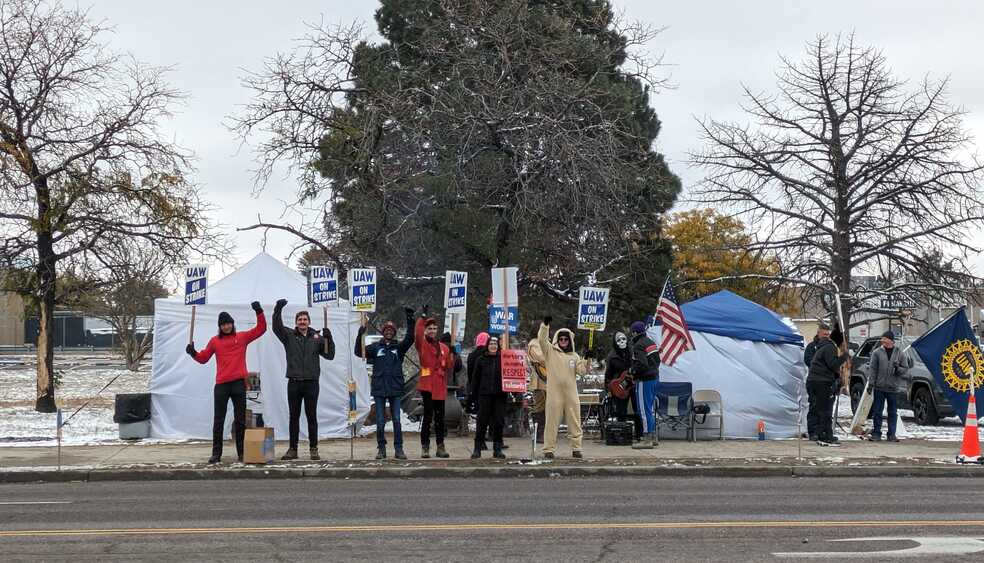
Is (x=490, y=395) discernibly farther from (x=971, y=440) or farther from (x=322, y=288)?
(x=971, y=440)

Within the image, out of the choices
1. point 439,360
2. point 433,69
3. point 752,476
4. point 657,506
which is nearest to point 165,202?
point 433,69

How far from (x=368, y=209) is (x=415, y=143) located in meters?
1.93

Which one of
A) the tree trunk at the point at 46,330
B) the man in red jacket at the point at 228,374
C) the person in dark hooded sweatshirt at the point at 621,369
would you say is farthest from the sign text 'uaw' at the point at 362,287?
the tree trunk at the point at 46,330

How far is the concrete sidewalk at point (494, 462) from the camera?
14.4m

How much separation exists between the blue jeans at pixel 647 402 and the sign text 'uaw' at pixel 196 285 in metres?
6.75

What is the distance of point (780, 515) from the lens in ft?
34.4

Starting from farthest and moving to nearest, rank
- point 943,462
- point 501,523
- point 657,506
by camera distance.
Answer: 1. point 943,462
2. point 657,506
3. point 501,523

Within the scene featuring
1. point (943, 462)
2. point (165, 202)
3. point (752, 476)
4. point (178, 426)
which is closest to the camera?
point (752, 476)

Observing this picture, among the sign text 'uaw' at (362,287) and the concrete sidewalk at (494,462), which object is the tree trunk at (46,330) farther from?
the sign text 'uaw' at (362,287)

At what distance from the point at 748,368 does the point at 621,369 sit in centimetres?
277

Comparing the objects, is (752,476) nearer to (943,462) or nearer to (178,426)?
(943,462)

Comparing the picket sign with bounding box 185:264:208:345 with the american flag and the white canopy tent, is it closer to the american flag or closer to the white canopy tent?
the white canopy tent

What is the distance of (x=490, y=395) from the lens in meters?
15.5

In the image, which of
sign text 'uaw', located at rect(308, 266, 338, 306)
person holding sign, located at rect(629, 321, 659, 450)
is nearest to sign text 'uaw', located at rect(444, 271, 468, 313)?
sign text 'uaw', located at rect(308, 266, 338, 306)
